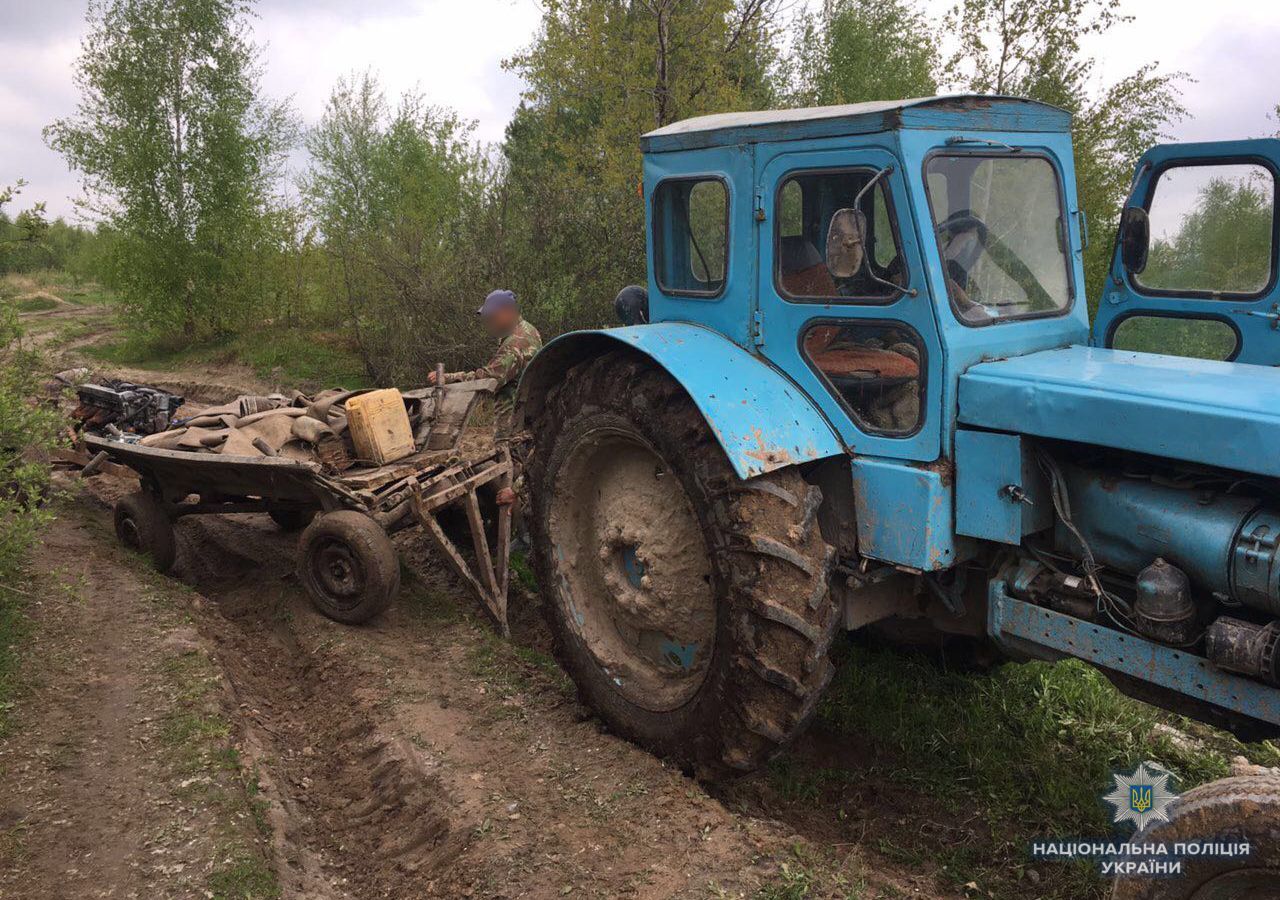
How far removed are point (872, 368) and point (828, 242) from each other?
54cm

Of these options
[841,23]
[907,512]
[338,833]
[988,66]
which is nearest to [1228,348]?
[907,512]

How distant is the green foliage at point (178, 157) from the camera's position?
54.5 ft

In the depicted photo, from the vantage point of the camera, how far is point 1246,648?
2.78 metres

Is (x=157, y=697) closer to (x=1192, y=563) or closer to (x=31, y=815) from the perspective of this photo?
(x=31, y=815)

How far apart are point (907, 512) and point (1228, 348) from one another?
184cm

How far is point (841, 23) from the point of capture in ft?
59.6

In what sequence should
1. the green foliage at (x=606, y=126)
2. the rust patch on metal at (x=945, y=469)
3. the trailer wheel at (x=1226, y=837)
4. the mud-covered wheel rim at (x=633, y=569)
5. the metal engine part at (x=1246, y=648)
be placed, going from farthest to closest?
the green foliage at (x=606, y=126)
the mud-covered wheel rim at (x=633, y=569)
the rust patch on metal at (x=945, y=469)
the metal engine part at (x=1246, y=648)
the trailer wheel at (x=1226, y=837)

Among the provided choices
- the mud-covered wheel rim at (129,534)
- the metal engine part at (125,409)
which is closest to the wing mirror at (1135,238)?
the mud-covered wheel rim at (129,534)

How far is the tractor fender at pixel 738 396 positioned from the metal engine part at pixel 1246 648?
135cm

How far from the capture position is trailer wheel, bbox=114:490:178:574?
21.3 ft

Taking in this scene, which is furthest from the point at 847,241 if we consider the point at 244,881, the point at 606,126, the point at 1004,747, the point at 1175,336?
the point at 606,126

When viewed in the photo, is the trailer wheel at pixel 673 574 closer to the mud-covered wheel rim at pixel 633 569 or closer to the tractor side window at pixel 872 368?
the mud-covered wheel rim at pixel 633 569

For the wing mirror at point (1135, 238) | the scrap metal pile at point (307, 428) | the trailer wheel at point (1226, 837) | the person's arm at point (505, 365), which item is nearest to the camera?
the trailer wheel at point (1226, 837)

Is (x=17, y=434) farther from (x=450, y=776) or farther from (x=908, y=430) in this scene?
(x=908, y=430)
